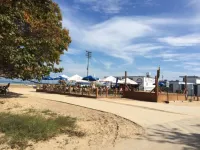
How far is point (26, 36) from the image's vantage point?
44.6 feet

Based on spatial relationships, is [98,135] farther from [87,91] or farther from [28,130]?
[87,91]

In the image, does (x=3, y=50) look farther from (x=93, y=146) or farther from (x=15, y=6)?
(x=93, y=146)

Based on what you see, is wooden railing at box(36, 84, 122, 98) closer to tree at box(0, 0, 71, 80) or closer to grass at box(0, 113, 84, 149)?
tree at box(0, 0, 71, 80)

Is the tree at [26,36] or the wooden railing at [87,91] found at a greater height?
the tree at [26,36]

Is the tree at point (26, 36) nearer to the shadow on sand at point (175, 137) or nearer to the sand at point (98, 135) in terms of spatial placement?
the sand at point (98, 135)

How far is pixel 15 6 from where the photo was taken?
1046 cm

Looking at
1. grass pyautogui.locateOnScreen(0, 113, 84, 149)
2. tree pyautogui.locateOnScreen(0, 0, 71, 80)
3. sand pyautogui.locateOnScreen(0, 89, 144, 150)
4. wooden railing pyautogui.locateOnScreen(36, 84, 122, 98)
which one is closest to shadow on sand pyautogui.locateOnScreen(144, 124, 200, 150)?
sand pyautogui.locateOnScreen(0, 89, 144, 150)

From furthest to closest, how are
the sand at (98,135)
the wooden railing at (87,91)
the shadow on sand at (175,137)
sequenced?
the wooden railing at (87,91) < the shadow on sand at (175,137) < the sand at (98,135)

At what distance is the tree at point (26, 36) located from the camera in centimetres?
1027

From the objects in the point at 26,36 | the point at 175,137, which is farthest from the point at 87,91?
the point at 175,137

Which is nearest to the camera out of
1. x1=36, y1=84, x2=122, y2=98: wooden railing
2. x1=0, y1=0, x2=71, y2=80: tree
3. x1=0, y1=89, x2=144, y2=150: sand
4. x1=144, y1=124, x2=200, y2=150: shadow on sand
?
x1=0, y1=89, x2=144, y2=150: sand

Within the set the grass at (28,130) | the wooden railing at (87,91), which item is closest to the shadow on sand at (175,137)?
the grass at (28,130)

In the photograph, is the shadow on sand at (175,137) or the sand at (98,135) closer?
the sand at (98,135)

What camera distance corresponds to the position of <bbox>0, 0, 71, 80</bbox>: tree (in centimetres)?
1027
